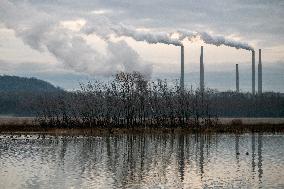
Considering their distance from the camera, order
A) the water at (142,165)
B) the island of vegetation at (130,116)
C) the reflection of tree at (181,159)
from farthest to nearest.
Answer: the island of vegetation at (130,116) < the reflection of tree at (181,159) < the water at (142,165)

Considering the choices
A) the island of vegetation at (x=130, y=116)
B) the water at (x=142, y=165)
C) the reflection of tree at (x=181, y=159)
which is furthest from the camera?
the island of vegetation at (x=130, y=116)

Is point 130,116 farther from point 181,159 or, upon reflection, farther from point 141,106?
point 181,159

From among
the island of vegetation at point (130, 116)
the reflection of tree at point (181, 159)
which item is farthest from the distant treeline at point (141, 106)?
the reflection of tree at point (181, 159)

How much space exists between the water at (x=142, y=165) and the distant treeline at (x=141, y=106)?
3363 centimetres

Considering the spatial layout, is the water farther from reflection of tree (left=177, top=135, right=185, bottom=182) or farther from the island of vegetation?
the island of vegetation

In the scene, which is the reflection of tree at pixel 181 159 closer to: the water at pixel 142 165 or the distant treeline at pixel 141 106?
the water at pixel 142 165

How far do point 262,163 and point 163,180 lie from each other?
1110 centimetres

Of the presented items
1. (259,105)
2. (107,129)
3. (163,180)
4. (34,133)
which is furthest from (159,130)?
(259,105)

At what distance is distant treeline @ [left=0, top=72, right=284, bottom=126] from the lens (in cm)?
8788

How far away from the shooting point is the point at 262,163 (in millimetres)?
37438

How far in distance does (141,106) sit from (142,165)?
55.7 metres

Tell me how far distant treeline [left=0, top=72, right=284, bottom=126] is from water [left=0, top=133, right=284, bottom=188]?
110ft

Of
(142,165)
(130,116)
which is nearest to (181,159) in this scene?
(142,165)

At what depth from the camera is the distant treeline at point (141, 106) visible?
87875 millimetres
